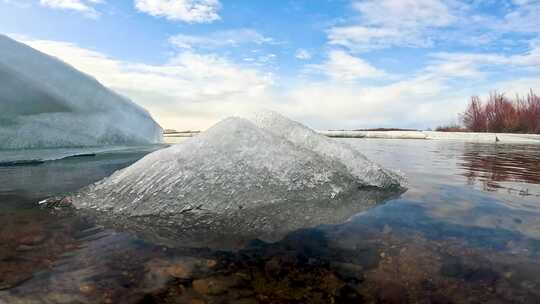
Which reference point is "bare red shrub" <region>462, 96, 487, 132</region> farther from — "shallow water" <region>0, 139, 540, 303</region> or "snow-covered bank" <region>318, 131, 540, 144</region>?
"shallow water" <region>0, 139, 540, 303</region>

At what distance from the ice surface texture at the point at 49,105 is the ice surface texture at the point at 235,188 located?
7127mm

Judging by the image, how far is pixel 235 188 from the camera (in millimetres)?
2848

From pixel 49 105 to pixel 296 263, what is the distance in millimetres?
9546

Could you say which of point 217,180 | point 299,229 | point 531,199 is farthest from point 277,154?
point 531,199

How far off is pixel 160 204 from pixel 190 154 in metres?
0.57

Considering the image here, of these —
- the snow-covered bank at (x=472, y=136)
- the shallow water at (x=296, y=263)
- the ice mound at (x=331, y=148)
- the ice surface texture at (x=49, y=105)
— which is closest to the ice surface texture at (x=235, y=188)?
the ice mound at (x=331, y=148)

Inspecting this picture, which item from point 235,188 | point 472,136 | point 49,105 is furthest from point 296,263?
point 472,136

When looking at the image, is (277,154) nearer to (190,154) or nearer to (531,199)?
(190,154)

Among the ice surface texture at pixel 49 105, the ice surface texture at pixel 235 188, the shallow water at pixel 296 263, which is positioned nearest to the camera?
the shallow water at pixel 296 263

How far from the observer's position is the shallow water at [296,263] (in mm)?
1440

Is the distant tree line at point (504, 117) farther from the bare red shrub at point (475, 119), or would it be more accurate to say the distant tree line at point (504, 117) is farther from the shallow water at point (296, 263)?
the shallow water at point (296, 263)

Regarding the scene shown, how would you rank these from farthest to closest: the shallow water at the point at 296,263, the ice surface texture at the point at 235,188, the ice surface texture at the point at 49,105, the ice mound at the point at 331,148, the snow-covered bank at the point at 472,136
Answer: the snow-covered bank at the point at 472,136, the ice surface texture at the point at 49,105, the ice mound at the point at 331,148, the ice surface texture at the point at 235,188, the shallow water at the point at 296,263

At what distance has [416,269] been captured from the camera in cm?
170

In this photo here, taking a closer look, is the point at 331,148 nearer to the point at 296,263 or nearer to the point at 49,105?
the point at 296,263
